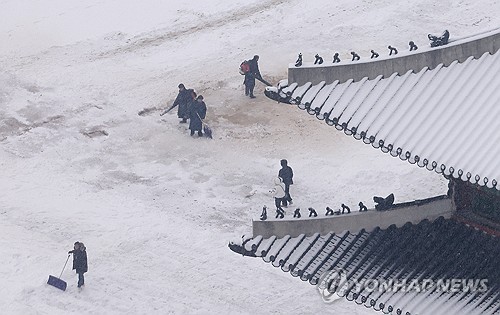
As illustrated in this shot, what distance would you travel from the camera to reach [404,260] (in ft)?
52.6

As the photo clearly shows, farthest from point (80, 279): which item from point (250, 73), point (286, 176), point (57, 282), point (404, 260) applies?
point (250, 73)

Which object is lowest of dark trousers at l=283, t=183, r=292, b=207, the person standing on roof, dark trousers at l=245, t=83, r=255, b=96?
dark trousers at l=283, t=183, r=292, b=207

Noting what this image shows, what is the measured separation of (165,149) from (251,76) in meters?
3.72

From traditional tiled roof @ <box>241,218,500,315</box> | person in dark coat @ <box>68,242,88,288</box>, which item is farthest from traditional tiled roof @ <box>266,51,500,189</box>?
person in dark coat @ <box>68,242,88,288</box>

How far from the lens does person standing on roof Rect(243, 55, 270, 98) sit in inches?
1199

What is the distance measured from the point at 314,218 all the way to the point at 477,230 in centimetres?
236

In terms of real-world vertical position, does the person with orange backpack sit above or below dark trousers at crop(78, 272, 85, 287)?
above

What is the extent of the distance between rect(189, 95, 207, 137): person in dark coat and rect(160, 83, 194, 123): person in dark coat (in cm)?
41

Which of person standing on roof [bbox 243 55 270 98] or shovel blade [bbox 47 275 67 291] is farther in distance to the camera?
person standing on roof [bbox 243 55 270 98]

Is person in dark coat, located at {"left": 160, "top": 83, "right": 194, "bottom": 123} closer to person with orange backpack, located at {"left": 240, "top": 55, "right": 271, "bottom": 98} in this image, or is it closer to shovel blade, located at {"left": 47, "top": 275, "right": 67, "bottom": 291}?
person with orange backpack, located at {"left": 240, "top": 55, "right": 271, "bottom": 98}

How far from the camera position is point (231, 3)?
36.6m

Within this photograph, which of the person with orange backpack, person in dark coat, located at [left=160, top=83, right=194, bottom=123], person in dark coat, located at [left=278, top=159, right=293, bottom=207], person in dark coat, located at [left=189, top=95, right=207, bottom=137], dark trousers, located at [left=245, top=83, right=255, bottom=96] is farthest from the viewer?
dark trousers, located at [left=245, top=83, right=255, bottom=96]

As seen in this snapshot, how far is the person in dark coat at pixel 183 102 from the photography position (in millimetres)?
29047

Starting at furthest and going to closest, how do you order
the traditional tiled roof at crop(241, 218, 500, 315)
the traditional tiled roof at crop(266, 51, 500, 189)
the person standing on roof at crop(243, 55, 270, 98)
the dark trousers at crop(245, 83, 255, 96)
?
1. the dark trousers at crop(245, 83, 255, 96)
2. the person standing on roof at crop(243, 55, 270, 98)
3. the traditional tiled roof at crop(241, 218, 500, 315)
4. the traditional tiled roof at crop(266, 51, 500, 189)
